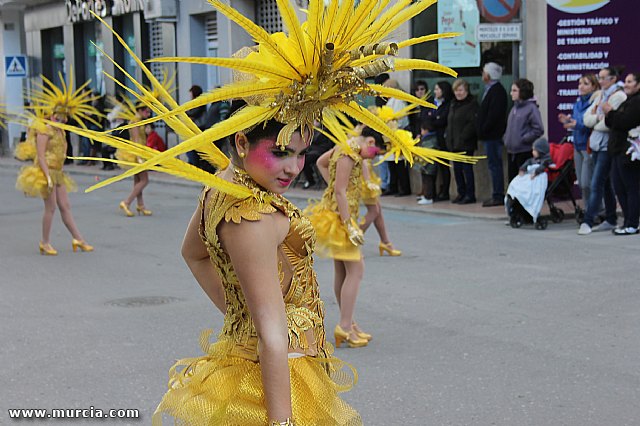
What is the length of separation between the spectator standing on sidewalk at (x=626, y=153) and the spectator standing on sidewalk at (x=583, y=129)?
2.72 ft

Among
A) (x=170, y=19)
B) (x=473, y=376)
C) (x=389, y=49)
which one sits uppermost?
(x=170, y=19)

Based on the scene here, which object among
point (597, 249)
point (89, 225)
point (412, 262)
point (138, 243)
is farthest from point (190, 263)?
point (89, 225)

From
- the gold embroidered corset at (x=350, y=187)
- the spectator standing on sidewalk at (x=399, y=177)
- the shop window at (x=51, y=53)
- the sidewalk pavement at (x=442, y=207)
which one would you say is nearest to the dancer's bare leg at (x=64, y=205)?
the gold embroidered corset at (x=350, y=187)

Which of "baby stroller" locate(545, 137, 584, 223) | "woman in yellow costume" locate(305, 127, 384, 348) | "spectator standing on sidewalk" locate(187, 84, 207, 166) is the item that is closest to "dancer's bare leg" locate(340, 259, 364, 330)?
Result: "woman in yellow costume" locate(305, 127, 384, 348)

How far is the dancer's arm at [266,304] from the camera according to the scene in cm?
293

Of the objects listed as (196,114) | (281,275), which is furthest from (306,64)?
(196,114)

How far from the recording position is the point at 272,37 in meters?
2.96

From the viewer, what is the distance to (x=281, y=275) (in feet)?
10.4

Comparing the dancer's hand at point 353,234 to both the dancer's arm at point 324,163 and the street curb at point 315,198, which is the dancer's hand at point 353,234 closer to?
the dancer's arm at point 324,163

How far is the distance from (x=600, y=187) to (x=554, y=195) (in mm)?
1266

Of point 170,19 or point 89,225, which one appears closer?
point 89,225

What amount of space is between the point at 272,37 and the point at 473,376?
4.08 m

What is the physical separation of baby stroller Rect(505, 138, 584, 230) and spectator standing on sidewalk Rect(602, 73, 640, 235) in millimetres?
1087

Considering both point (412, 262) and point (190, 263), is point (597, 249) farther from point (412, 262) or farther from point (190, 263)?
point (190, 263)
